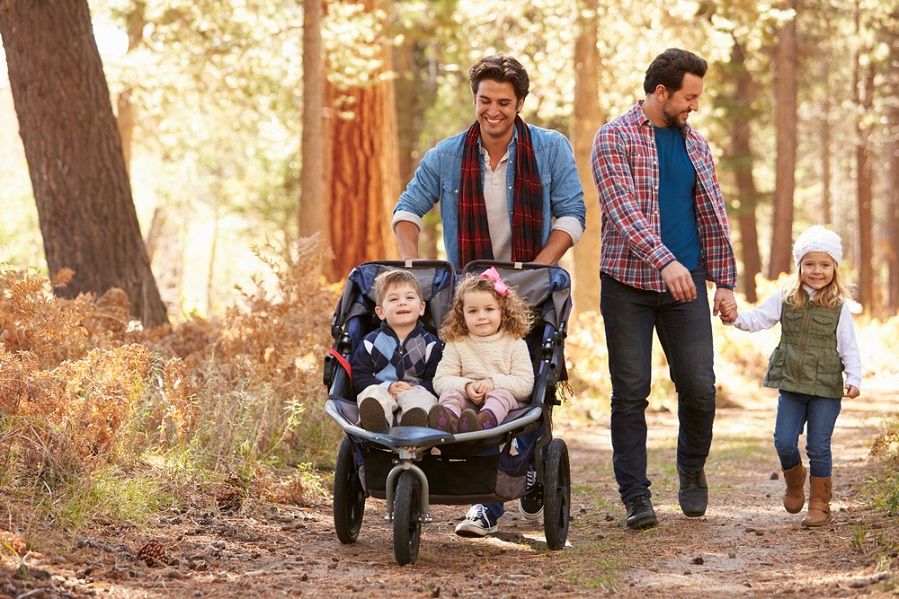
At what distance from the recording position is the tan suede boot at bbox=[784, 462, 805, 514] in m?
6.54

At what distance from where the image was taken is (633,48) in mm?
15961

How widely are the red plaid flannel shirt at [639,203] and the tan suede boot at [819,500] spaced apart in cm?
113

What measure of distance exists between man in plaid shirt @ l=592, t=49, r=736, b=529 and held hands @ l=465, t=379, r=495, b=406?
103 cm

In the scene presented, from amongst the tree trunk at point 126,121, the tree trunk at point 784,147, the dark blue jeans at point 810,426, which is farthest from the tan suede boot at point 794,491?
the tree trunk at point 784,147

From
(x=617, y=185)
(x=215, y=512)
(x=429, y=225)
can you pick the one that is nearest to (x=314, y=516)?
(x=215, y=512)

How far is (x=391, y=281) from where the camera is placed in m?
5.92

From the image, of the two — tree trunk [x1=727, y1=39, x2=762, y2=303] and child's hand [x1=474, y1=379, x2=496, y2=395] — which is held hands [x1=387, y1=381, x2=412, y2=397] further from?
tree trunk [x1=727, y1=39, x2=762, y2=303]

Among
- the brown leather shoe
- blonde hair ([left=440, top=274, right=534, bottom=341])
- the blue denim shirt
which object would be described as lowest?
the brown leather shoe

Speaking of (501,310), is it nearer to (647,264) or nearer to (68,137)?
(647,264)

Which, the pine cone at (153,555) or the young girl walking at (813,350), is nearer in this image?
the pine cone at (153,555)

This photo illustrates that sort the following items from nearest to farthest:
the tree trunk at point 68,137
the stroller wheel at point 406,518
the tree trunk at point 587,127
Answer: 1. the stroller wheel at point 406,518
2. the tree trunk at point 68,137
3. the tree trunk at point 587,127

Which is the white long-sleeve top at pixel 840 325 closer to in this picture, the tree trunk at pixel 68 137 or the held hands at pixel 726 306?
the held hands at pixel 726 306

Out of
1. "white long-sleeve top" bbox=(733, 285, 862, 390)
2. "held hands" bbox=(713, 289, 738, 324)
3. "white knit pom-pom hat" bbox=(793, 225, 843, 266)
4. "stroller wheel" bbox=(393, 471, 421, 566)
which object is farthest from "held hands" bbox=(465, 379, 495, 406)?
"white knit pom-pom hat" bbox=(793, 225, 843, 266)

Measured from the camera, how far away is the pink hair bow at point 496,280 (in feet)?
18.8
